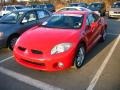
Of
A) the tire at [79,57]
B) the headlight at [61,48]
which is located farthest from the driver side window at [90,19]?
the headlight at [61,48]

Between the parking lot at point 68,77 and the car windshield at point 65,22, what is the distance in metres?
1.18

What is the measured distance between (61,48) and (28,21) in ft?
12.2

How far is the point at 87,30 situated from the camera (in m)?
7.09

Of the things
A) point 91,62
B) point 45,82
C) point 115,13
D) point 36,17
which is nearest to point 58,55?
point 45,82

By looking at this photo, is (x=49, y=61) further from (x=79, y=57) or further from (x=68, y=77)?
(x=79, y=57)

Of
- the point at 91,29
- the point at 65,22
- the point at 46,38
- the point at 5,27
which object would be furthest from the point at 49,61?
the point at 5,27

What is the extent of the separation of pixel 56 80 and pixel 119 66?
2124 mm

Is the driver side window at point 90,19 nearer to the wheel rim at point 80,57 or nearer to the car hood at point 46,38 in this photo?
the car hood at point 46,38

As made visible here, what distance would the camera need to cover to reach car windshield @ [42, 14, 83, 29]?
7053 millimetres

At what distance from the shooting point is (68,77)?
5.92 meters

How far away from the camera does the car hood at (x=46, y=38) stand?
5943 millimetres

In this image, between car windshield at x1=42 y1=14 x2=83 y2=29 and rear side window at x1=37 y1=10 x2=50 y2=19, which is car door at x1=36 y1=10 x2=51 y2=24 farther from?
car windshield at x1=42 y1=14 x2=83 y2=29

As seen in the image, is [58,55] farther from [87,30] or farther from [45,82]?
[87,30]

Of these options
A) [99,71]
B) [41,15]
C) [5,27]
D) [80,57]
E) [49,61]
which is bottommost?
[99,71]
